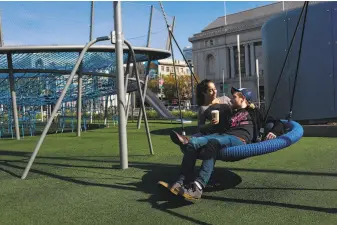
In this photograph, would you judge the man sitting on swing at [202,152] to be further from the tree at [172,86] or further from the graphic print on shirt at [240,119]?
the tree at [172,86]

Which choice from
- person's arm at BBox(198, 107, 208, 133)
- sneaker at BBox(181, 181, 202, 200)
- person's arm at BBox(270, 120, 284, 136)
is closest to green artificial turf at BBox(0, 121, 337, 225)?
sneaker at BBox(181, 181, 202, 200)

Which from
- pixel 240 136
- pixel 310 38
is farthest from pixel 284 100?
pixel 240 136

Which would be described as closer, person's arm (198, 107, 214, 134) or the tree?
person's arm (198, 107, 214, 134)

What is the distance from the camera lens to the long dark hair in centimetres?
493

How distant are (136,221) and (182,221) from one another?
0.43 m

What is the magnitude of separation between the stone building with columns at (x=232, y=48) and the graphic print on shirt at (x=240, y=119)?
6615 cm

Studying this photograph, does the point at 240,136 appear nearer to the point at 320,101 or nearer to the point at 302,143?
the point at 302,143

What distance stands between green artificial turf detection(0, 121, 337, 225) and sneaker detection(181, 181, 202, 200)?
0.11m

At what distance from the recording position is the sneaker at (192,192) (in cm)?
394

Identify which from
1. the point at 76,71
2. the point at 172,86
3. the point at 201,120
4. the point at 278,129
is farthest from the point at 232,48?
the point at 201,120

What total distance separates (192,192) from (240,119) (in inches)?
46.0

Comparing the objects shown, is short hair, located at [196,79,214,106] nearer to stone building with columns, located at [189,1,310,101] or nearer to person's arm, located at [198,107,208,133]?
person's arm, located at [198,107,208,133]

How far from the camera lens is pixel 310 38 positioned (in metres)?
10.6

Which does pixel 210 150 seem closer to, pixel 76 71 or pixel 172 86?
pixel 76 71
